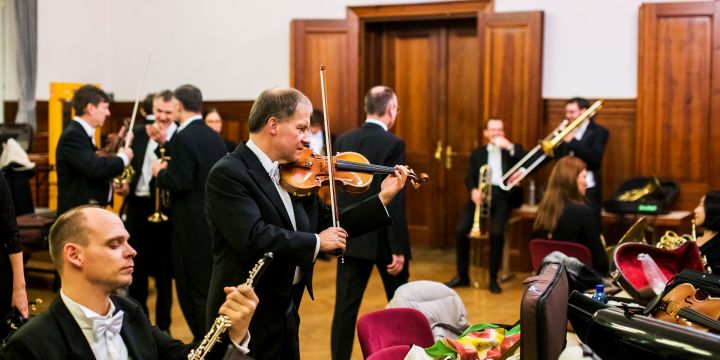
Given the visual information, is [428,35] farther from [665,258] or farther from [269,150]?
[269,150]

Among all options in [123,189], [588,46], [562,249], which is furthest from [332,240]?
[588,46]

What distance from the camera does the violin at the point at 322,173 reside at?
3.12 meters

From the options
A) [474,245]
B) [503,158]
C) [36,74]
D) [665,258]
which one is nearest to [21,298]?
[665,258]

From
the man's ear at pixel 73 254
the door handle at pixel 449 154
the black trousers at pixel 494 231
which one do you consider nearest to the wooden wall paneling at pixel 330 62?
the door handle at pixel 449 154

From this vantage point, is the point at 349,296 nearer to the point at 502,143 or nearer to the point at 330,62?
the point at 502,143

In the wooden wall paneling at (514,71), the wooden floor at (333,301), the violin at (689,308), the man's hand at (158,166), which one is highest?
the wooden wall paneling at (514,71)

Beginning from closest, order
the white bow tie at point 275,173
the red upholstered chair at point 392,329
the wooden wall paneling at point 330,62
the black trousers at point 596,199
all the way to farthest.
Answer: the white bow tie at point 275,173 → the red upholstered chair at point 392,329 → the black trousers at point 596,199 → the wooden wall paneling at point 330,62

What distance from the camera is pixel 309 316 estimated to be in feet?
21.2

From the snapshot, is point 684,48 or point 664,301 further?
point 684,48

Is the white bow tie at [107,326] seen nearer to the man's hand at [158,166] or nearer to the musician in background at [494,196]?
the man's hand at [158,166]

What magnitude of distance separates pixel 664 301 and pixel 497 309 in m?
3.77

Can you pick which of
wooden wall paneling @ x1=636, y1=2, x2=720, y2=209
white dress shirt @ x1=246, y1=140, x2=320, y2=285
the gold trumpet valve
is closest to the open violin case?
white dress shirt @ x1=246, y1=140, x2=320, y2=285

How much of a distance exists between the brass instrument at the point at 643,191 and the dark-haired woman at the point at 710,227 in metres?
2.67

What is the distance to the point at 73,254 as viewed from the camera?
237 cm
